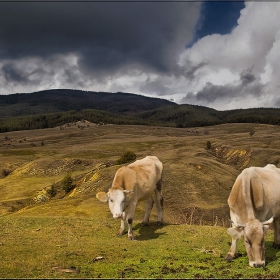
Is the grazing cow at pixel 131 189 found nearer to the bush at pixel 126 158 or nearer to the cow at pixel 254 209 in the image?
the cow at pixel 254 209

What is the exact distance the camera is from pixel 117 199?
16.2 metres

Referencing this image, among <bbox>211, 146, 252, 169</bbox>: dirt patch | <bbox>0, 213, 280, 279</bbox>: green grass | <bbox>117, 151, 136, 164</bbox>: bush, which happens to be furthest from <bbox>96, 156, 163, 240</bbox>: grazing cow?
<bbox>211, 146, 252, 169</bbox>: dirt patch

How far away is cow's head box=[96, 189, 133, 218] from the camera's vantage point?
52.2ft

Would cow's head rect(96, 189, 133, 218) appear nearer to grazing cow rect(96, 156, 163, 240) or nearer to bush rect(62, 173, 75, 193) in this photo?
grazing cow rect(96, 156, 163, 240)

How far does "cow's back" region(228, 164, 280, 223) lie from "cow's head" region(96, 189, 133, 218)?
5.39m

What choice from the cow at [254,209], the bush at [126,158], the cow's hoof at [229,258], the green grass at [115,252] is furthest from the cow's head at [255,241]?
the bush at [126,158]

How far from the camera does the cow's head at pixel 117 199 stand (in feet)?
52.2

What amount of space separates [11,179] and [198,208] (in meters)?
52.7

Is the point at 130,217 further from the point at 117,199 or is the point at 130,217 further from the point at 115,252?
the point at 115,252

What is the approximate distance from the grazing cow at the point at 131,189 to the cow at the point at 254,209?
552cm

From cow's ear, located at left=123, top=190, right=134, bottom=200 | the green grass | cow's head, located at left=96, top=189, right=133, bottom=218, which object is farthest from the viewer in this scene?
cow's ear, located at left=123, top=190, right=134, bottom=200

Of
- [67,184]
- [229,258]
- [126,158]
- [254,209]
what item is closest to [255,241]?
[254,209]

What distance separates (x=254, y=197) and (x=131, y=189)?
6893mm

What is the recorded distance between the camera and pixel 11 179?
260 ft
